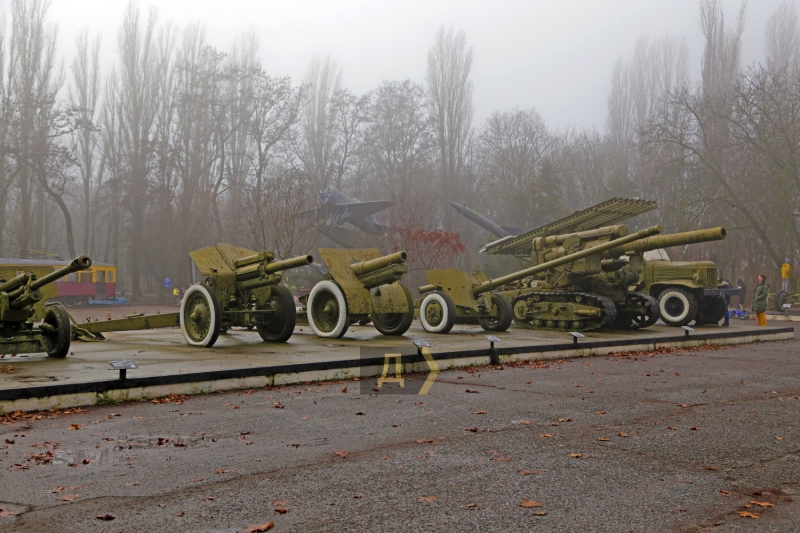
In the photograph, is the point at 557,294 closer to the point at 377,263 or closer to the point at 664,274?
the point at 664,274

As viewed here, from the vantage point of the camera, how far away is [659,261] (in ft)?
69.1

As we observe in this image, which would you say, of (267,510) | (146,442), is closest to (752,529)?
(267,510)

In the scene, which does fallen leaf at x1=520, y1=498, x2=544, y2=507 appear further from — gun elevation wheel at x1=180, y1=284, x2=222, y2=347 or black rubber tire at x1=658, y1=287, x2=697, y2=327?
black rubber tire at x1=658, y1=287, x2=697, y2=327

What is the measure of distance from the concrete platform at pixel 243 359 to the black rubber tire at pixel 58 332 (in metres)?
0.16

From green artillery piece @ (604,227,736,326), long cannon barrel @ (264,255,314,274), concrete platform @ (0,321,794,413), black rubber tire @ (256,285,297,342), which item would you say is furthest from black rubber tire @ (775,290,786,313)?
long cannon barrel @ (264,255,314,274)

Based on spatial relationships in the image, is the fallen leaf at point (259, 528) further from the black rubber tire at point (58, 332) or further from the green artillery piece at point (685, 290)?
the green artillery piece at point (685, 290)

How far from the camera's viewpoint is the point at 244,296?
13492mm

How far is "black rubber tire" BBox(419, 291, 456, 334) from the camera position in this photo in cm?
1625

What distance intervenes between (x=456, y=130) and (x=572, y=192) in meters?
9.72

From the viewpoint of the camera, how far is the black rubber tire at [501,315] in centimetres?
1680

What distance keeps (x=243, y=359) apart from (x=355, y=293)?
3.85m

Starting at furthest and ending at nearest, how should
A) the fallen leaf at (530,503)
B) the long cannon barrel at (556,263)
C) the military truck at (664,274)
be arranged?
the military truck at (664,274)
the long cannon barrel at (556,263)
the fallen leaf at (530,503)

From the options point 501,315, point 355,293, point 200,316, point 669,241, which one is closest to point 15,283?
point 200,316

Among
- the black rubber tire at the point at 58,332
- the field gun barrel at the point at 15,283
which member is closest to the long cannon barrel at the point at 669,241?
the black rubber tire at the point at 58,332
